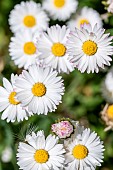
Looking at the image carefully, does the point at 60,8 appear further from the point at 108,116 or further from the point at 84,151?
the point at 84,151

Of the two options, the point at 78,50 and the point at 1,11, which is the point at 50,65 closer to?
the point at 78,50

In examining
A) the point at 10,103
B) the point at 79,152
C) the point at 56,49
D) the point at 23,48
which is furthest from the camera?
the point at 23,48

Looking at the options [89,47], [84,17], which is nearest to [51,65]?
[89,47]

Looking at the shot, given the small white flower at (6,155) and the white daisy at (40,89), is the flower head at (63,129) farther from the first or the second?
the small white flower at (6,155)

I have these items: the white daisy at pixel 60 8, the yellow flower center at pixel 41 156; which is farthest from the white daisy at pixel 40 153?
the white daisy at pixel 60 8

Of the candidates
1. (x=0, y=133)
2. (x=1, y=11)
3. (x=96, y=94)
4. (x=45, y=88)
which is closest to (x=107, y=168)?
(x=96, y=94)

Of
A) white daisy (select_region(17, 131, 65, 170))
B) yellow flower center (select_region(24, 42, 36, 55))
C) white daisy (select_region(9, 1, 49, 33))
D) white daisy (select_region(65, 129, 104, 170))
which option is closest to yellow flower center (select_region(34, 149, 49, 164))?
white daisy (select_region(17, 131, 65, 170))

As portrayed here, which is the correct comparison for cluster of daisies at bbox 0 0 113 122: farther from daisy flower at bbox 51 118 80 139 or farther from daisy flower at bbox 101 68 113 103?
daisy flower at bbox 101 68 113 103
